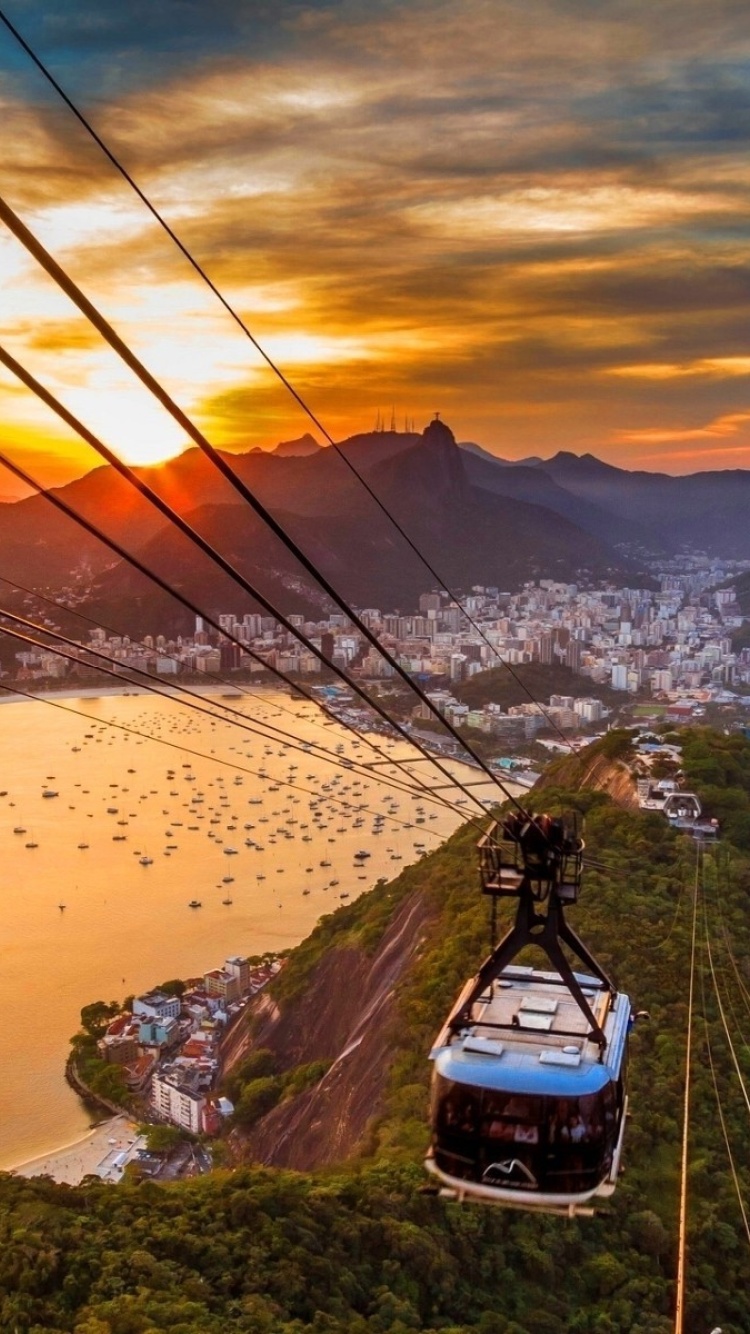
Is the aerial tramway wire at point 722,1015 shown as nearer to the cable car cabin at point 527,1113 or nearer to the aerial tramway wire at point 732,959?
the aerial tramway wire at point 732,959

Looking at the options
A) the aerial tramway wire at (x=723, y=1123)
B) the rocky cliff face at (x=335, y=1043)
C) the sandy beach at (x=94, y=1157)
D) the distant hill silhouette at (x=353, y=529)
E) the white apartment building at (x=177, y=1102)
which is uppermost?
the distant hill silhouette at (x=353, y=529)

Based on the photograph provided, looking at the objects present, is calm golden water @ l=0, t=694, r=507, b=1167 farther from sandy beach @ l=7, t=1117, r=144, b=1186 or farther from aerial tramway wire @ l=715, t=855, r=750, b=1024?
aerial tramway wire @ l=715, t=855, r=750, b=1024

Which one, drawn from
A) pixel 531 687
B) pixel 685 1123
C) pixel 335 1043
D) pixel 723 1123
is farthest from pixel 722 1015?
pixel 531 687

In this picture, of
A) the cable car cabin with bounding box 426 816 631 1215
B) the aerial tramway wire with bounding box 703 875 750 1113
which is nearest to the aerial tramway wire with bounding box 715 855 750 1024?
the aerial tramway wire with bounding box 703 875 750 1113

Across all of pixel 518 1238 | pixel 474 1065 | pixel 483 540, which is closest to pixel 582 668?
pixel 483 540

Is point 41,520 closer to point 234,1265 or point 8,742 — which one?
point 8,742

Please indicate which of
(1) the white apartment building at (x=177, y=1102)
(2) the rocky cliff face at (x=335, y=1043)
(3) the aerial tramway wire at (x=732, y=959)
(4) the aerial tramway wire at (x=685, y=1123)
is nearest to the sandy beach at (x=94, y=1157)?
(1) the white apartment building at (x=177, y=1102)

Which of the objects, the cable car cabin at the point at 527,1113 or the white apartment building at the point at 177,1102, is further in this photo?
the white apartment building at the point at 177,1102
